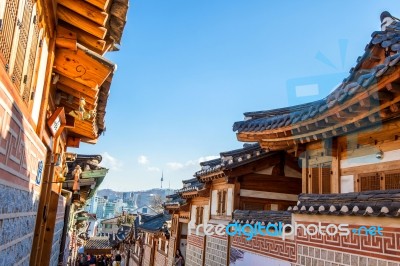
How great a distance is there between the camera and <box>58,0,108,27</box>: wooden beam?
4.88 meters

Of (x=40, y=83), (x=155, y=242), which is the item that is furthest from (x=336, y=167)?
(x=155, y=242)

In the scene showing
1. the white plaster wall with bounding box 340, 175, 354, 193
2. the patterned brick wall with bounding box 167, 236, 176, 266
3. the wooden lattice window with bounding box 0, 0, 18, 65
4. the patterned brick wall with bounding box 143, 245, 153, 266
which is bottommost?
the patterned brick wall with bounding box 143, 245, 153, 266

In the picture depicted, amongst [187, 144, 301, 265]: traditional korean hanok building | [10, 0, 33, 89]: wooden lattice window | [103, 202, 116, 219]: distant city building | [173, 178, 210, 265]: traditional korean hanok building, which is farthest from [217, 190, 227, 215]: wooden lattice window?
[103, 202, 116, 219]: distant city building

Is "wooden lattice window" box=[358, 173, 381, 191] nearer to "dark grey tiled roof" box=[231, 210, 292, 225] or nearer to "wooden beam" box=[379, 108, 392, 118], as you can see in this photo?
"wooden beam" box=[379, 108, 392, 118]

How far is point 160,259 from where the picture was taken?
83.9 feet

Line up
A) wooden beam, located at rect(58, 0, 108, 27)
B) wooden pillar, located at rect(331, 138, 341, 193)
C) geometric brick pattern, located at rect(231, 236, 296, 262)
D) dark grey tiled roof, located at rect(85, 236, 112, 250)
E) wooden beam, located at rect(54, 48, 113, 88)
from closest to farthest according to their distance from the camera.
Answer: wooden beam, located at rect(58, 0, 108, 27) → wooden beam, located at rect(54, 48, 113, 88) → wooden pillar, located at rect(331, 138, 341, 193) → geometric brick pattern, located at rect(231, 236, 296, 262) → dark grey tiled roof, located at rect(85, 236, 112, 250)

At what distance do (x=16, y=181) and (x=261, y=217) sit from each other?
7755 mm

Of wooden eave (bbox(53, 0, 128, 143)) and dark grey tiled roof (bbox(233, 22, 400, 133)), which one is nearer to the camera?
wooden eave (bbox(53, 0, 128, 143))

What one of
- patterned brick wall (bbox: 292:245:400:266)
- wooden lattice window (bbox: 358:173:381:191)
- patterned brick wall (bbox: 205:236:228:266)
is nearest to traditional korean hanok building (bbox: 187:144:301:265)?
patterned brick wall (bbox: 205:236:228:266)

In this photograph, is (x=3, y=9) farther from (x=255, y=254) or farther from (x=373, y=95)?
(x=255, y=254)

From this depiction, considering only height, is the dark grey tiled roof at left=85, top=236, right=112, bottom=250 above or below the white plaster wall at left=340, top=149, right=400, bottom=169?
below

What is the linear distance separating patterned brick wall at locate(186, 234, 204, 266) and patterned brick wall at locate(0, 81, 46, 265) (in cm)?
1157

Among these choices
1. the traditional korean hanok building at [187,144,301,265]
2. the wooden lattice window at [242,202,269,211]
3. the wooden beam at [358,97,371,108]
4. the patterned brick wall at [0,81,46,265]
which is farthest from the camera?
the wooden lattice window at [242,202,269,211]

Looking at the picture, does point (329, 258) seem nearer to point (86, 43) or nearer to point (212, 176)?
point (86, 43)
